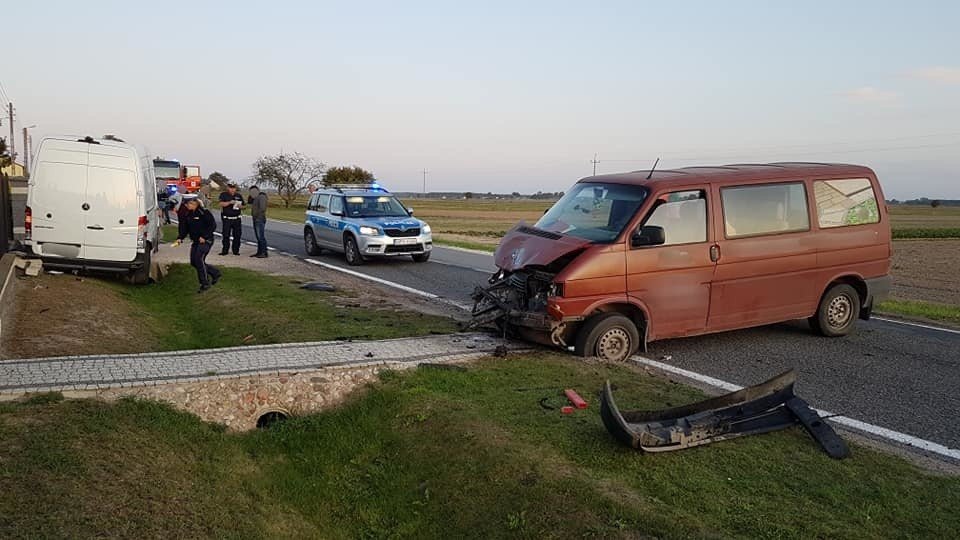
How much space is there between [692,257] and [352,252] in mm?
11304

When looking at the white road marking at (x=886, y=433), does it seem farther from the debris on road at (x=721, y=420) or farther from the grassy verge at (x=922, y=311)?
the grassy verge at (x=922, y=311)

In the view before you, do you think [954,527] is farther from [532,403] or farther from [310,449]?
[310,449]

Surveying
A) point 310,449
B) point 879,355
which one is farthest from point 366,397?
point 879,355

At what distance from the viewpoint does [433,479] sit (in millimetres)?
5059

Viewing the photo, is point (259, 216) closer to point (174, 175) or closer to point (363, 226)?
point (363, 226)

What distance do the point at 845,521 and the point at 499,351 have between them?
3.91m

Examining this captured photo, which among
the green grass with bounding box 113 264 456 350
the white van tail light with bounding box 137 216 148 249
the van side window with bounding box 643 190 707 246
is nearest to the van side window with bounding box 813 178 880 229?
the van side window with bounding box 643 190 707 246

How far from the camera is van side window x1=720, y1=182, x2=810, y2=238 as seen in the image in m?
8.20

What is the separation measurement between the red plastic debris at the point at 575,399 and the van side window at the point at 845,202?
4386 millimetres

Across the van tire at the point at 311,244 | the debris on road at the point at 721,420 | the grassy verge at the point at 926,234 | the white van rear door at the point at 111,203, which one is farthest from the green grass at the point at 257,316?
the grassy verge at the point at 926,234

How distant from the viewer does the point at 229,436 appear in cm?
596

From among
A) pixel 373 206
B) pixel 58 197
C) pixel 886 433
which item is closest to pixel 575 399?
pixel 886 433

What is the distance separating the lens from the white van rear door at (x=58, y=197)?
12289 mm

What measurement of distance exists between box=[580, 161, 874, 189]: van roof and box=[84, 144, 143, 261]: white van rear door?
8.30m
